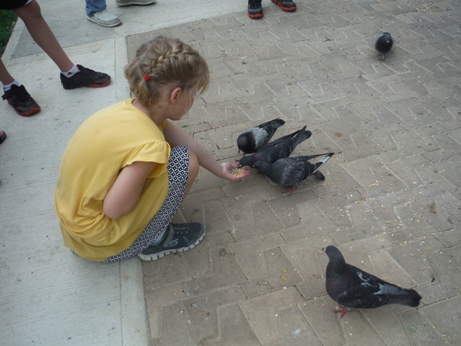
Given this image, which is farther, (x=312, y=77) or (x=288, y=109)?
(x=312, y=77)

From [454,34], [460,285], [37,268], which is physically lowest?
[37,268]

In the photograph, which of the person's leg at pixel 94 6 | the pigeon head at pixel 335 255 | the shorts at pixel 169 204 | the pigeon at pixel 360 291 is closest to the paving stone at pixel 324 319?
the pigeon at pixel 360 291

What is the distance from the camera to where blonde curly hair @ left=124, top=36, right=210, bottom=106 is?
1.97 m

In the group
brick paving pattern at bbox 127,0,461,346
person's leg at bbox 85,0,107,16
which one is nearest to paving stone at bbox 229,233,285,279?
brick paving pattern at bbox 127,0,461,346

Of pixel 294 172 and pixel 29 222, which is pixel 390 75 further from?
pixel 29 222

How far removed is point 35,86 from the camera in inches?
183

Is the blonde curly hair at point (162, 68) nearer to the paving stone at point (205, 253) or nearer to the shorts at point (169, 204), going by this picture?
the shorts at point (169, 204)

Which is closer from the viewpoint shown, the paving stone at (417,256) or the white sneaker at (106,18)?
the paving stone at (417,256)

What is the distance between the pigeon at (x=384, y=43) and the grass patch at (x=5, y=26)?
17.8 ft

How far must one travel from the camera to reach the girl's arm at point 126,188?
1910mm

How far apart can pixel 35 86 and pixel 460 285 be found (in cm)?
502

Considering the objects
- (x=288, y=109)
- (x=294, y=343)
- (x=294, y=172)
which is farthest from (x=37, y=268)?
(x=288, y=109)

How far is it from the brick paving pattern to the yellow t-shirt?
587mm

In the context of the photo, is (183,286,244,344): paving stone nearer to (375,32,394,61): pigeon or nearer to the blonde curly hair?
the blonde curly hair
